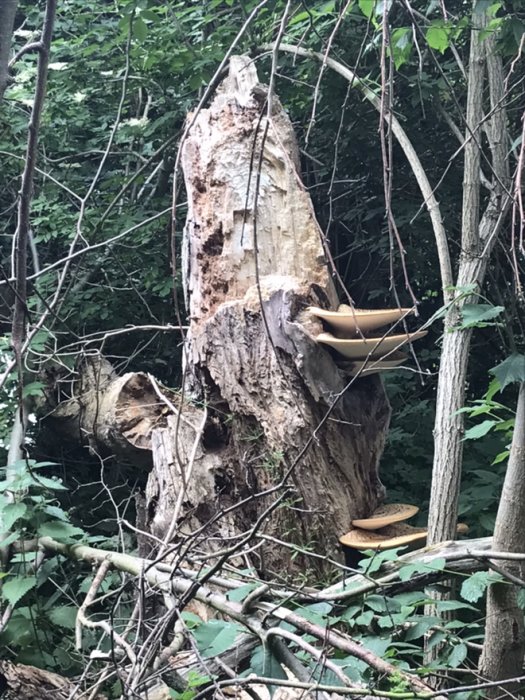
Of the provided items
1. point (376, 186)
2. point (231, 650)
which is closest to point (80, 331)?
point (376, 186)

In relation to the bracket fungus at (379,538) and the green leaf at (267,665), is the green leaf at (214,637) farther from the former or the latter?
the bracket fungus at (379,538)

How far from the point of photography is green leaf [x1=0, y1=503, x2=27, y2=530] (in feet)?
8.39

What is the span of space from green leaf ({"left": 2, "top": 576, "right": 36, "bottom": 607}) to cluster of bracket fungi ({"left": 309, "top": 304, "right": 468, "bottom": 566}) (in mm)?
1267

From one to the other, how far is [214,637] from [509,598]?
0.88 m

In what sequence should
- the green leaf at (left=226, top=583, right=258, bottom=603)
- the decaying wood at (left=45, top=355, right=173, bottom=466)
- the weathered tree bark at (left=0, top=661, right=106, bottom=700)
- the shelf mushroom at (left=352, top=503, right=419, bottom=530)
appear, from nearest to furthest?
1. the green leaf at (left=226, top=583, right=258, bottom=603)
2. the weathered tree bark at (left=0, top=661, right=106, bottom=700)
3. the shelf mushroom at (left=352, top=503, right=419, bottom=530)
4. the decaying wood at (left=45, top=355, right=173, bottom=466)

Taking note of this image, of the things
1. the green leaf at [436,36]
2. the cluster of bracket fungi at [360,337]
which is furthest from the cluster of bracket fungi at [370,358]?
the green leaf at [436,36]

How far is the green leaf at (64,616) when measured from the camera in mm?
2889

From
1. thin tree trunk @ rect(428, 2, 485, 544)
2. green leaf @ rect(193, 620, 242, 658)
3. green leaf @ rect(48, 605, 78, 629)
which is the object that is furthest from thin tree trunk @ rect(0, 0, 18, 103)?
green leaf @ rect(48, 605, 78, 629)

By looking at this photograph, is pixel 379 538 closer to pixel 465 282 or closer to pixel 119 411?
pixel 465 282

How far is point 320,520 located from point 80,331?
2.76 m

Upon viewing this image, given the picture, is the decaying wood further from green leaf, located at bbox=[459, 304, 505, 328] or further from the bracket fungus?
green leaf, located at bbox=[459, 304, 505, 328]

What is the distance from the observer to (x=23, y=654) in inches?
112

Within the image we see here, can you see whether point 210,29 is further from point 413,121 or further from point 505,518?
point 505,518

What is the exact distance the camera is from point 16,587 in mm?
2676
